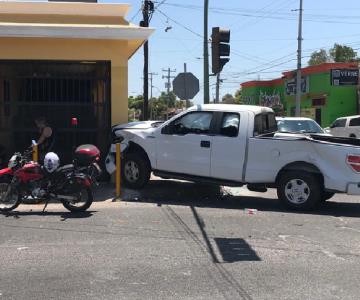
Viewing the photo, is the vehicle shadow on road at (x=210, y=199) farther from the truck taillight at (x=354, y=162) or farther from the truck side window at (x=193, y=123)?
the truck side window at (x=193, y=123)

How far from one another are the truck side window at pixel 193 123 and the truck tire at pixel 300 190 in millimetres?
1820

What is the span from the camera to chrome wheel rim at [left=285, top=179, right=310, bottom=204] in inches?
402

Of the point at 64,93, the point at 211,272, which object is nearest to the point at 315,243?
the point at 211,272

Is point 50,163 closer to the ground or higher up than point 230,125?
closer to the ground

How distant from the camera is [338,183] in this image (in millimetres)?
9992

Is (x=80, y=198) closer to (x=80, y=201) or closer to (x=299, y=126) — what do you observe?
(x=80, y=201)

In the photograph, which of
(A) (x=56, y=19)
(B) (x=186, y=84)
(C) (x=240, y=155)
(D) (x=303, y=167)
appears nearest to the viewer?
(D) (x=303, y=167)

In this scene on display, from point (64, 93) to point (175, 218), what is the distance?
207 inches

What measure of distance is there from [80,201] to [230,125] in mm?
3165

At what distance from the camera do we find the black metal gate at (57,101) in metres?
13.0

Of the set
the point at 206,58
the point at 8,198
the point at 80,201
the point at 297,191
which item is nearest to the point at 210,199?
the point at 297,191

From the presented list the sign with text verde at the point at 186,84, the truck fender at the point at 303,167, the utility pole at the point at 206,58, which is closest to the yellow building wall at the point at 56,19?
the sign with text verde at the point at 186,84

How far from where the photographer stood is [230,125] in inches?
427

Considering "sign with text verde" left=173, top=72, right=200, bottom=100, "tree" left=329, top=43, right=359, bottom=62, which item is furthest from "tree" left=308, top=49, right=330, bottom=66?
"sign with text verde" left=173, top=72, right=200, bottom=100
